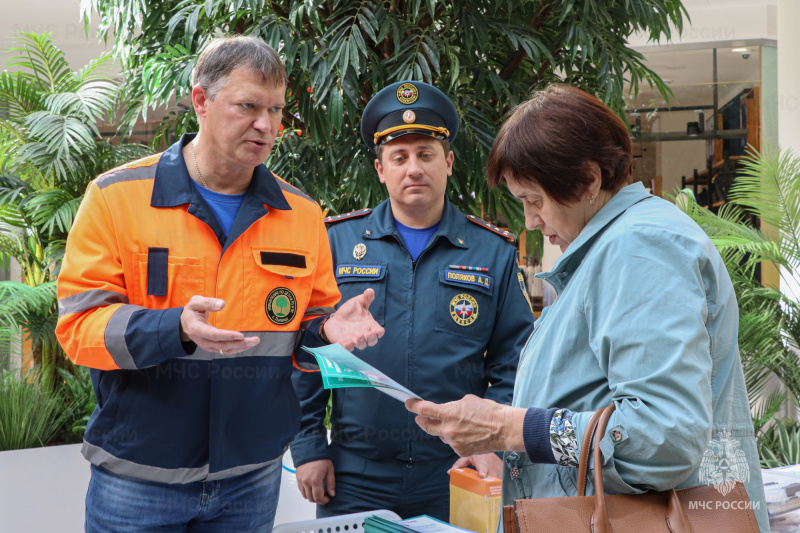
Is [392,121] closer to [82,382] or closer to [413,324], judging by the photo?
[413,324]

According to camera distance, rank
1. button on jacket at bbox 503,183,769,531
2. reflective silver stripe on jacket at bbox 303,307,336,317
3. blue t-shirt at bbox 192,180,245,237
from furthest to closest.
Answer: reflective silver stripe on jacket at bbox 303,307,336,317
blue t-shirt at bbox 192,180,245,237
button on jacket at bbox 503,183,769,531

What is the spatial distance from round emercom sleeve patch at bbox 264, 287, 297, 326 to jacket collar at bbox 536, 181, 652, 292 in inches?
27.7

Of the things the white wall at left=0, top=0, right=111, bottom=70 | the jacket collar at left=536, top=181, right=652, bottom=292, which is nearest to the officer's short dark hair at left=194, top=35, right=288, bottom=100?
the jacket collar at left=536, top=181, right=652, bottom=292

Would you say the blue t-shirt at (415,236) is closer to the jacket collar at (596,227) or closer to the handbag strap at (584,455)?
the jacket collar at (596,227)

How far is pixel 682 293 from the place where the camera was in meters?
0.95

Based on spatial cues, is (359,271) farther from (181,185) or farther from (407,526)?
(407,526)

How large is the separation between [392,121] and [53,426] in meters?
3.40

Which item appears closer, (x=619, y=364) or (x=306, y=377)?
(x=619, y=364)

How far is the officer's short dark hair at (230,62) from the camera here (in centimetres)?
160

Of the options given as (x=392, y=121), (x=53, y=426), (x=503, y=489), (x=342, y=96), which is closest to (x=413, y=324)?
(x=392, y=121)

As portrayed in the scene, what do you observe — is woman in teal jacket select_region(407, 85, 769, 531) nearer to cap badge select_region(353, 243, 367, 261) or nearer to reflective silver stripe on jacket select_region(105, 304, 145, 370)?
reflective silver stripe on jacket select_region(105, 304, 145, 370)

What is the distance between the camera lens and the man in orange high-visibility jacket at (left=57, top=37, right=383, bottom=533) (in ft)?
4.68

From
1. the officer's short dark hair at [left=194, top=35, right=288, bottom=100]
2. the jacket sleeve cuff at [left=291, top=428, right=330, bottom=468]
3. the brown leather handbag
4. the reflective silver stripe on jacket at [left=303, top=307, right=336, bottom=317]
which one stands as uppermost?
the officer's short dark hair at [left=194, top=35, right=288, bottom=100]

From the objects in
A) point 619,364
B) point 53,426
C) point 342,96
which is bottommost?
point 53,426
